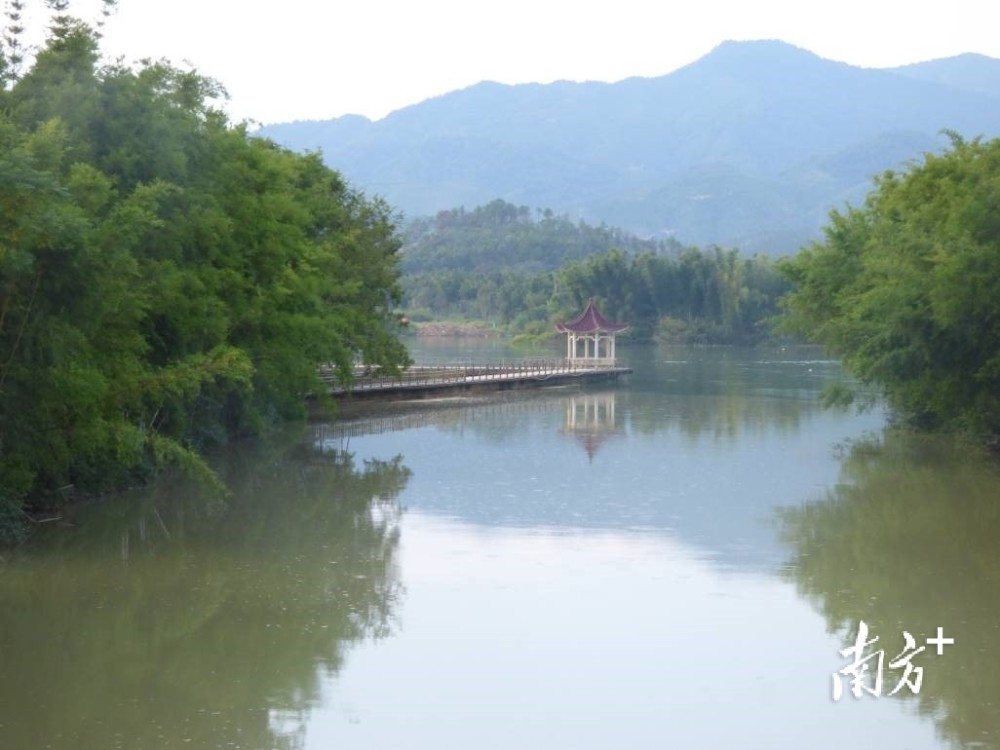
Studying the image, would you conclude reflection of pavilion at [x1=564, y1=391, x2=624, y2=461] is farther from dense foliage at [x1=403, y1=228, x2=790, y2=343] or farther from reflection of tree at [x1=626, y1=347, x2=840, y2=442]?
dense foliage at [x1=403, y1=228, x2=790, y2=343]

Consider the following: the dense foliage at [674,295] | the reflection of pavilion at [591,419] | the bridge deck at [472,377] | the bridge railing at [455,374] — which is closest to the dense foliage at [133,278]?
the reflection of pavilion at [591,419]

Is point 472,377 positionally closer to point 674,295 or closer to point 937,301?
point 937,301

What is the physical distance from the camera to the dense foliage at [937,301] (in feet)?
109

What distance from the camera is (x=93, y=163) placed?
86.0 ft

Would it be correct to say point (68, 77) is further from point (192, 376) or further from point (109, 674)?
point (109, 674)

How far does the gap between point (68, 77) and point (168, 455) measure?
6.58 metres

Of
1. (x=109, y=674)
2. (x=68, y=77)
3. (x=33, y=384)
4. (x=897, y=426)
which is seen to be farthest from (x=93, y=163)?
(x=897, y=426)

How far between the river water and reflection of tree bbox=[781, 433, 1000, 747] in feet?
0.21

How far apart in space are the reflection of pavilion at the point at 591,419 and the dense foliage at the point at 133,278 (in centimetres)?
739

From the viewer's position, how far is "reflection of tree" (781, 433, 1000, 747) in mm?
15305

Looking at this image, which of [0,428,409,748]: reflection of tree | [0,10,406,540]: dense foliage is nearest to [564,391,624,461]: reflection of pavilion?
[0,10,406,540]: dense foliage

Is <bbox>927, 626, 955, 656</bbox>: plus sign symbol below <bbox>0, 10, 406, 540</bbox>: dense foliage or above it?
below

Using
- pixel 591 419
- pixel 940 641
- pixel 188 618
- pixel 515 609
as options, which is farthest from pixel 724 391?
pixel 188 618

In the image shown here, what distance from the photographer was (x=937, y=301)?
33469mm
